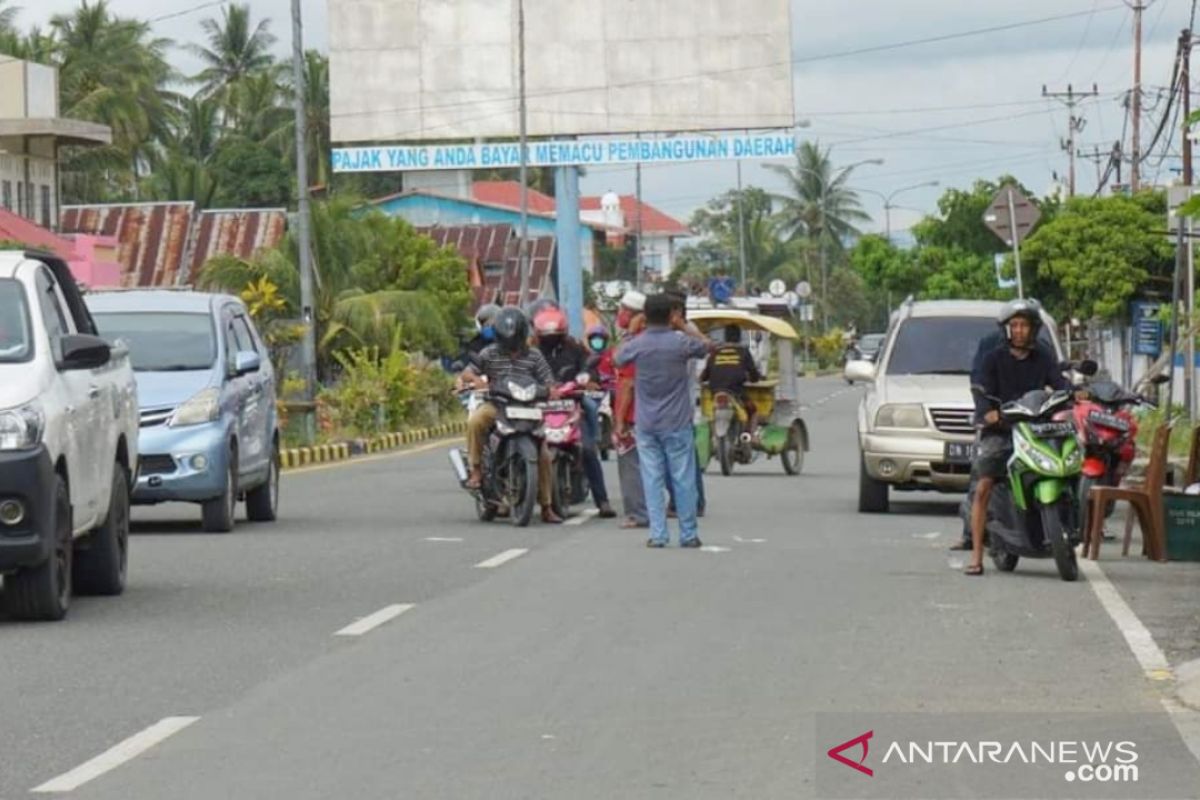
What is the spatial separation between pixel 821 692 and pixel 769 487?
55.3 feet

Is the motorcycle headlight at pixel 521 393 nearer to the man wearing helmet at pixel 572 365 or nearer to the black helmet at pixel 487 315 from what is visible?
the man wearing helmet at pixel 572 365

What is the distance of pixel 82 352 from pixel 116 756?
14.9ft

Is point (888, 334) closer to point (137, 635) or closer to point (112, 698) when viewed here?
point (137, 635)

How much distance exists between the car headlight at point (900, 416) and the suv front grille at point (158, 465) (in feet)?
20.5

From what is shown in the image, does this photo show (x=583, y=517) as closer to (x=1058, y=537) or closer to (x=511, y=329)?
(x=511, y=329)

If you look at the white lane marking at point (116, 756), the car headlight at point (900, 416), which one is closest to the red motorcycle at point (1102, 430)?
the car headlight at point (900, 416)

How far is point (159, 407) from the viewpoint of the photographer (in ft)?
64.5

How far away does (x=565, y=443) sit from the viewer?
67.4 feet

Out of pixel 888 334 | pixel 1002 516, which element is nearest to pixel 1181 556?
pixel 1002 516

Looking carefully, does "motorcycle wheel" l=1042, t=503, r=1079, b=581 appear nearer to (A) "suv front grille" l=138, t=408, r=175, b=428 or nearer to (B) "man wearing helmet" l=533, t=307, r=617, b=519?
(B) "man wearing helmet" l=533, t=307, r=617, b=519

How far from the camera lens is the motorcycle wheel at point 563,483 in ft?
68.5

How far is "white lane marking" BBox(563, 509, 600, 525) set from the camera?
66.7 ft

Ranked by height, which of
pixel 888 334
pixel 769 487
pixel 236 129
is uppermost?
pixel 236 129

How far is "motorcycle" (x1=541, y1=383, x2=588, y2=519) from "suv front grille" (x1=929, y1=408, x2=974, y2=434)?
3.09m
